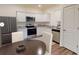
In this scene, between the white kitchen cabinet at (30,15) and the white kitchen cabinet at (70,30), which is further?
the white kitchen cabinet at (70,30)

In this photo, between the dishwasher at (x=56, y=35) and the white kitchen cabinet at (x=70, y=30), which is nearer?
the dishwasher at (x=56, y=35)

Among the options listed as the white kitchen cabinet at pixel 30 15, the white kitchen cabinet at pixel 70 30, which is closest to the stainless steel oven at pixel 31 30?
the white kitchen cabinet at pixel 30 15

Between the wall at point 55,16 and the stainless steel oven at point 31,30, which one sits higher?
the wall at point 55,16

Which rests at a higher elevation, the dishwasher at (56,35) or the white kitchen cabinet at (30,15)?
the white kitchen cabinet at (30,15)

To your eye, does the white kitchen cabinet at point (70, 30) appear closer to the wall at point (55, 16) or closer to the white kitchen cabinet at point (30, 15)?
the wall at point (55, 16)

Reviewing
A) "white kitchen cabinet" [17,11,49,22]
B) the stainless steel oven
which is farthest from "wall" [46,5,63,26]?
the stainless steel oven

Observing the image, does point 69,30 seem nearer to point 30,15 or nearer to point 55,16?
point 55,16

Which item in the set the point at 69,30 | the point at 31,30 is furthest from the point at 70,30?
the point at 31,30

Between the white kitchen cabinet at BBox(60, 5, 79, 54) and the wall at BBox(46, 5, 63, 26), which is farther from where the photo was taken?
the white kitchen cabinet at BBox(60, 5, 79, 54)

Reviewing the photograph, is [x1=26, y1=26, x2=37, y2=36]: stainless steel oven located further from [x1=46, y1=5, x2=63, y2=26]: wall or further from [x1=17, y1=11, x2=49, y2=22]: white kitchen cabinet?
[x1=46, y1=5, x2=63, y2=26]: wall

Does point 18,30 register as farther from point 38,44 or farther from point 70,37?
point 70,37

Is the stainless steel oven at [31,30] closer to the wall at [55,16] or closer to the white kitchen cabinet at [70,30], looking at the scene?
the wall at [55,16]

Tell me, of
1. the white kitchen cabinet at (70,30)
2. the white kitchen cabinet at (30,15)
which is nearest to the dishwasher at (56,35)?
the white kitchen cabinet at (70,30)
